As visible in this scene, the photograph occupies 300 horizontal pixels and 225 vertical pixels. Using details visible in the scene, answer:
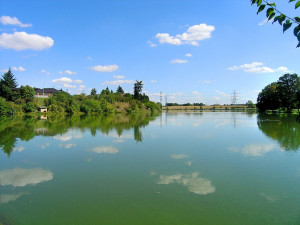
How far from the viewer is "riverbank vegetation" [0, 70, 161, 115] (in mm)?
47156

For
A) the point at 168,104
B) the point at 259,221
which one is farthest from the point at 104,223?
the point at 168,104

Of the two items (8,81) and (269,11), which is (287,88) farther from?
(8,81)

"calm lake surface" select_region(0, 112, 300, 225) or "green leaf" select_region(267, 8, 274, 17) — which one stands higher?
"green leaf" select_region(267, 8, 274, 17)

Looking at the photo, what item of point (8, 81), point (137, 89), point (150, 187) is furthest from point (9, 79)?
point (150, 187)

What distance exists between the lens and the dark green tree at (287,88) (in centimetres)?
5217

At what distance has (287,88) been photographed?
53.4 metres

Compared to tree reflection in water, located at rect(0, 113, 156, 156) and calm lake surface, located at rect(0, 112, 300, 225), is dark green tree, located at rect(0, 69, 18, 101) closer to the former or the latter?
tree reflection in water, located at rect(0, 113, 156, 156)

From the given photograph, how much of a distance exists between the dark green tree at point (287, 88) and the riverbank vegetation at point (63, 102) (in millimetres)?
45335

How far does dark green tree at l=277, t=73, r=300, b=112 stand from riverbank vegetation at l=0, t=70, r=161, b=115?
1785 inches

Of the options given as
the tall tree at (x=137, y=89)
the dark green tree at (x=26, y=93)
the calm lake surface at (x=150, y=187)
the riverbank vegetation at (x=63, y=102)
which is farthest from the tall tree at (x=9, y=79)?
the calm lake surface at (x=150, y=187)

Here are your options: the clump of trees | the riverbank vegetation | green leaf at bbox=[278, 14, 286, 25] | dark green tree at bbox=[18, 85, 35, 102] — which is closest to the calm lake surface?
green leaf at bbox=[278, 14, 286, 25]

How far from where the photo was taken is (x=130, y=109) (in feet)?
247

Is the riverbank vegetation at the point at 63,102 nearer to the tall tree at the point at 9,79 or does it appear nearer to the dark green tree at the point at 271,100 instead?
the tall tree at the point at 9,79

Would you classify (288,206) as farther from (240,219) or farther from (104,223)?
(104,223)
